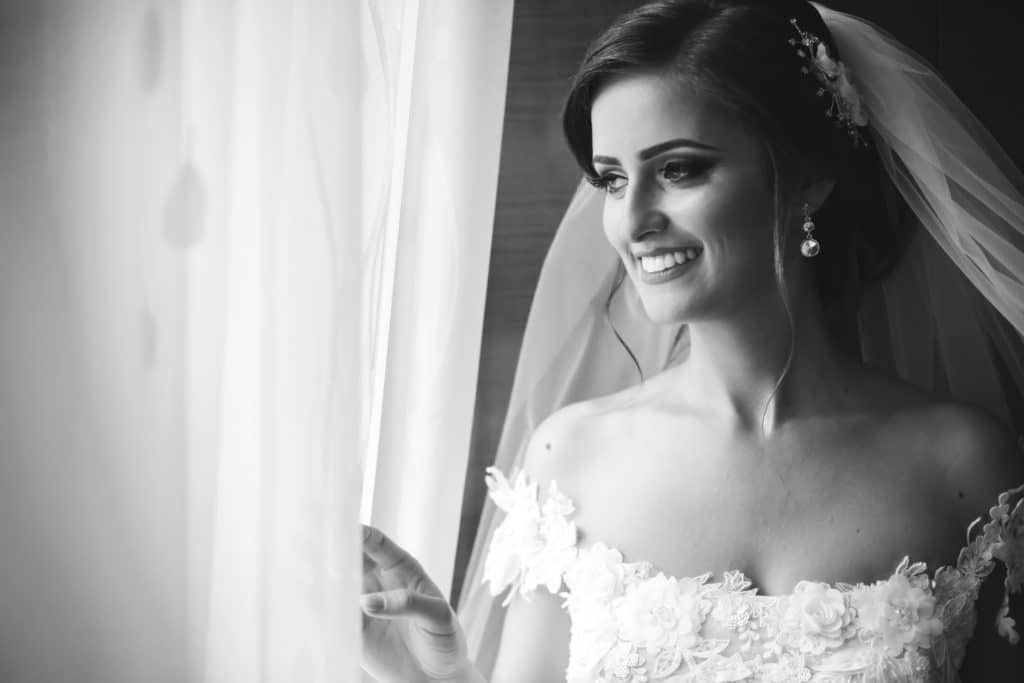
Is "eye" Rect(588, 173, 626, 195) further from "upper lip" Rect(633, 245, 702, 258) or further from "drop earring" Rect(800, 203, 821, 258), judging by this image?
"drop earring" Rect(800, 203, 821, 258)

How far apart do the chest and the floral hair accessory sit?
0.39 metres

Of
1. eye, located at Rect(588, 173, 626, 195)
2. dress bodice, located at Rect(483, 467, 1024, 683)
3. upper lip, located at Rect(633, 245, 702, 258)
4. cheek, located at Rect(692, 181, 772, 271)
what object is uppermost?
eye, located at Rect(588, 173, 626, 195)

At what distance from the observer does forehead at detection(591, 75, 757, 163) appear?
1108 mm

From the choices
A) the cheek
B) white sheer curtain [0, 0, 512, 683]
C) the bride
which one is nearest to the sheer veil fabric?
the bride

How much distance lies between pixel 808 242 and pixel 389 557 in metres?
0.62

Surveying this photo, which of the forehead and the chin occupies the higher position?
the forehead

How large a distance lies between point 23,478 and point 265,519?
17cm

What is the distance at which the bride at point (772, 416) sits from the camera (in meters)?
1.08

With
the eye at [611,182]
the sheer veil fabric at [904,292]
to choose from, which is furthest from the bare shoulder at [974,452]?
the eye at [611,182]

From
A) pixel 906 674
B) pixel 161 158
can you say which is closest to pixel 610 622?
pixel 906 674

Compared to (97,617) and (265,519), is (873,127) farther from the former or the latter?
(97,617)

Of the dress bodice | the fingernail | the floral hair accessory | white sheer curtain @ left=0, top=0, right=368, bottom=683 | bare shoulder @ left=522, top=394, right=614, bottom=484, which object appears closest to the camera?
white sheer curtain @ left=0, top=0, right=368, bottom=683

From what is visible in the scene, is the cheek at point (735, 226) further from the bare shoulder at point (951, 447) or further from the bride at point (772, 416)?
the bare shoulder at point (951, 447)

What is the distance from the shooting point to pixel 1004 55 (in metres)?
1.46
